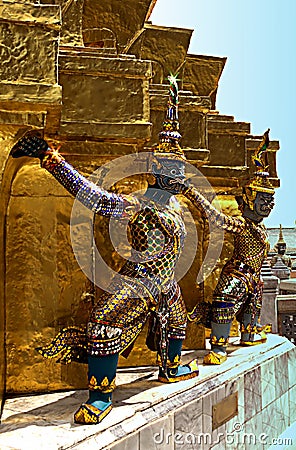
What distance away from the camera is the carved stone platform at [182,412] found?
8.16 ft

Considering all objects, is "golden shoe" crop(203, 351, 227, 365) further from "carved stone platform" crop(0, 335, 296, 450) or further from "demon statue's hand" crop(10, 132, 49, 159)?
"demon statue's hand" crop(10, 132, 49, 159)

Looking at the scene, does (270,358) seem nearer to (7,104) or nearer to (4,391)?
(4,391)

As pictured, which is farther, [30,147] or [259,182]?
[259,182]

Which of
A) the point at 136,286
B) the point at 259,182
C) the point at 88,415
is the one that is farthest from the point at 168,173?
the point at 88,415

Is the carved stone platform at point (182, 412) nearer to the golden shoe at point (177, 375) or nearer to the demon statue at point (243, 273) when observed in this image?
the golden shoe at point (177, 375)

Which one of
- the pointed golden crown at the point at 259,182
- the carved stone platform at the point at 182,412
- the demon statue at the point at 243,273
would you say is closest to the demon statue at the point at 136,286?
the carved stone platform at the point at 182,412

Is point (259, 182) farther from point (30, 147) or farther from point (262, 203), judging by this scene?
point (30, 147)

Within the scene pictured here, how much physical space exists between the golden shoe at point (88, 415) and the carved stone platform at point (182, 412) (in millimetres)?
35

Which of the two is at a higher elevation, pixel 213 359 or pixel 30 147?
pixel 30 147

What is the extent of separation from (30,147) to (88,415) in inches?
51.8

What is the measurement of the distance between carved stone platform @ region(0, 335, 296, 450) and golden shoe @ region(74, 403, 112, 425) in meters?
0.04

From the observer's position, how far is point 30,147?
260cm

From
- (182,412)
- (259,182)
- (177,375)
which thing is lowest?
(182,412)

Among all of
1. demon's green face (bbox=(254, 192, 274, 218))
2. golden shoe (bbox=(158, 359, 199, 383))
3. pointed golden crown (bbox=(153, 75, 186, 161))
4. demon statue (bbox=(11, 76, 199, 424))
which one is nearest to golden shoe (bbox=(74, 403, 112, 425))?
demon statue (bbox=(11, 76, 199, 424))
